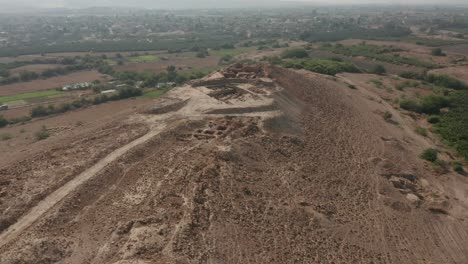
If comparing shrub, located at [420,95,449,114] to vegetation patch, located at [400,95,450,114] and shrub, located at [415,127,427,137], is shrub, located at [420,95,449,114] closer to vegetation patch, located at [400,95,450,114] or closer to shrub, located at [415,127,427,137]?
vegetation patch, located at [400,95,450,114]

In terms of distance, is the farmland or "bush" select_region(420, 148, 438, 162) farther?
→ "bush" select_region(420, 148, 438, 162)

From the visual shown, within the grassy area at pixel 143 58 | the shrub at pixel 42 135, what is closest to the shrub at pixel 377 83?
the shrub at pixel 42 135

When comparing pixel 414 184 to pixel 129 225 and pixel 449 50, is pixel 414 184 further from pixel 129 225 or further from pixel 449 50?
pixel 449 50

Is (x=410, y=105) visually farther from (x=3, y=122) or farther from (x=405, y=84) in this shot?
(x=3, y=122)

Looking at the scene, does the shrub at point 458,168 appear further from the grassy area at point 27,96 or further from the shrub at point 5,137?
the grassy area at point 27,96

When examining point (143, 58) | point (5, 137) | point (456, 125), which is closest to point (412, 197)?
point (456, 125)

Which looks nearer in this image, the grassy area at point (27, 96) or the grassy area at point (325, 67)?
the grassy area at point (27, 96)

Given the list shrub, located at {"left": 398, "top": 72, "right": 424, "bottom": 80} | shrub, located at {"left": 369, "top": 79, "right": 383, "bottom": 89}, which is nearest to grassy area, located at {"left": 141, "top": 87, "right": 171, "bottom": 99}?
shrub, located at {"left": 369, "top": 79, "right": 383, "bottom": 89}

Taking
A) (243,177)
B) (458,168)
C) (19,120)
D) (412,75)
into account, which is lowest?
(412,75)

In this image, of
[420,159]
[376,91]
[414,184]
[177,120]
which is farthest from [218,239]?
[376,91]
